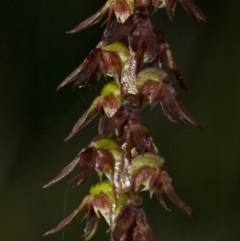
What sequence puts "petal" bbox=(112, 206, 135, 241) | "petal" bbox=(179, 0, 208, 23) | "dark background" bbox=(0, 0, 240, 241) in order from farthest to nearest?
"dark background" bbox=(0, 0, 240, 241) → "petal" bbox=(179, 0, 208, 23) → "petal" bbox=(112, 206, 135, 241)

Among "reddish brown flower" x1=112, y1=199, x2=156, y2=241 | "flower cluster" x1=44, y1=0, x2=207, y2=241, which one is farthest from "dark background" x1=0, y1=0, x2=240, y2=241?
"reddish brown flower" x1=112, y1=199, x2=156, y2=241

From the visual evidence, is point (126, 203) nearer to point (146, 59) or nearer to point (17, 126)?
point (146, 59)

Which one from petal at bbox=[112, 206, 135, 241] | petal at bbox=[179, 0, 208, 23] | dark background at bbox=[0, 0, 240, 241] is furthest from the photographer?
dark background at bbox=[0, 0, 240, 241]

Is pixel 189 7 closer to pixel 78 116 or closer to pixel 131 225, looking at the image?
pixel 131 225

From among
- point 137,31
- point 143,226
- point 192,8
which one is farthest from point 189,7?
point 143,226

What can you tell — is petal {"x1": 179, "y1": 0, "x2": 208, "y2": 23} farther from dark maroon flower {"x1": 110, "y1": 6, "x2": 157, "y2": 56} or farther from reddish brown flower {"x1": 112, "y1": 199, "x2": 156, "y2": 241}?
reddish brown flower {"x1": 112, "y1": 199, "x2": 156, "y2": 241}

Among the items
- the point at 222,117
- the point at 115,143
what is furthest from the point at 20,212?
the point at 115,143
